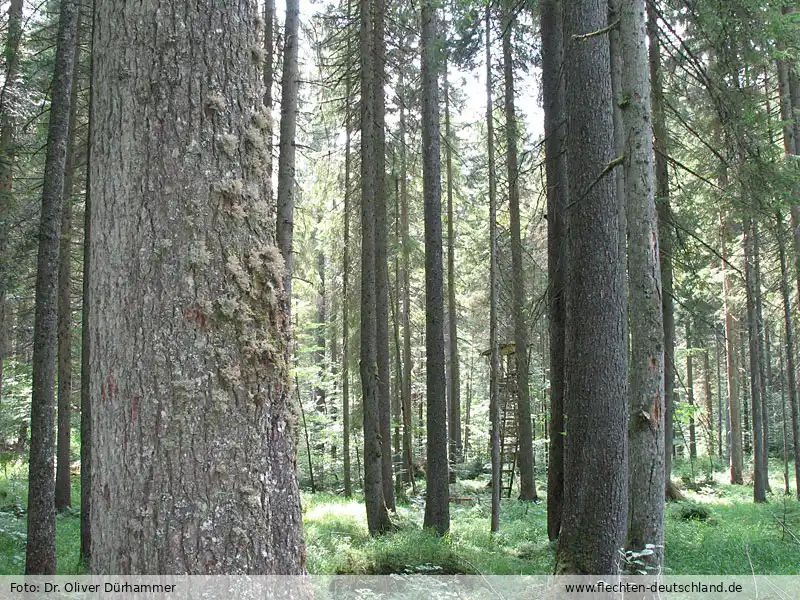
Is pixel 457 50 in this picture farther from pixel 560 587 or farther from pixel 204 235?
pixel 204 235

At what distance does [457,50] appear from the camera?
1014 cm

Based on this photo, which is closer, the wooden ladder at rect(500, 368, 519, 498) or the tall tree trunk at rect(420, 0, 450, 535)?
the tall tree trunk at rect(420, 0, 450, 535)

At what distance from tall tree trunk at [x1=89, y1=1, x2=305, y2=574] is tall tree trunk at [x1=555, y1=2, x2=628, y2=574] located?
434cm

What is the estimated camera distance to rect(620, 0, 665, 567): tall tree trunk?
4227mm

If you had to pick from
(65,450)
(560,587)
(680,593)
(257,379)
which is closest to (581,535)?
(560,587)

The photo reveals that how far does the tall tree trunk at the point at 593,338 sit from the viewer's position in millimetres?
5793

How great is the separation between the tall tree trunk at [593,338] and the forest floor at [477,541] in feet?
3.96

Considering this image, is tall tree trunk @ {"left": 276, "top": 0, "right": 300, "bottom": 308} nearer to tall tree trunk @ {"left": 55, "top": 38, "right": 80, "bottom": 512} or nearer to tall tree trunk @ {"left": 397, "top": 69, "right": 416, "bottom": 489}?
tall tree trunk @ {"left": 397, "top": 69, "right": 416, "bottom": 489}

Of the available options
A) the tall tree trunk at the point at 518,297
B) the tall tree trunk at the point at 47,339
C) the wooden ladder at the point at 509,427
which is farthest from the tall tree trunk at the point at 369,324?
the wooden ladder at the point at 509,427

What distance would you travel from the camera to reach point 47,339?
7297 mm

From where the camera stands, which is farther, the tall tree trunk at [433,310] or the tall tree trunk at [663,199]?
the tall tree trunk at [433,310]

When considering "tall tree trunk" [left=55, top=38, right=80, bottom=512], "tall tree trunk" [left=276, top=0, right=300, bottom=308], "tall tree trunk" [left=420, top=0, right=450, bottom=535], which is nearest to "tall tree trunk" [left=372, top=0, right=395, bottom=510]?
"tall tree trunk" [left=420, top=0, right=450, bottom=535]

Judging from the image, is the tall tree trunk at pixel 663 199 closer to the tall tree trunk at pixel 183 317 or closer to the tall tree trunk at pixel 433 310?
the tall tree trunk at pixel 433 310

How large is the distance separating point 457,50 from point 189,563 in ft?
32.7
